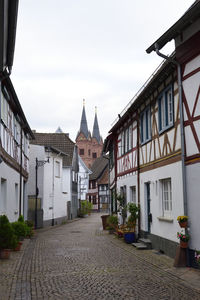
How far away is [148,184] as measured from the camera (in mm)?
14250

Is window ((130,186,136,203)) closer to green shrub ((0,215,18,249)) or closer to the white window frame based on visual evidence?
green shrub ((0,215,18,249))

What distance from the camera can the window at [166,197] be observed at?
11.7 meters

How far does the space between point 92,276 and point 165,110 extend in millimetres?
5508

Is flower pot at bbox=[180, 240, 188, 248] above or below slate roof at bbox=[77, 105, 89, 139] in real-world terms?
below

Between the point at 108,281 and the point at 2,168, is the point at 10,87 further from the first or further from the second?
the point at 108,281

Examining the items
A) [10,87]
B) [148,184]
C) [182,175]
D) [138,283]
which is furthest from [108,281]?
[10,87]

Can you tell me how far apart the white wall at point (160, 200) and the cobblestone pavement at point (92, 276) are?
81cm

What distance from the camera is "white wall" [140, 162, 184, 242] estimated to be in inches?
410

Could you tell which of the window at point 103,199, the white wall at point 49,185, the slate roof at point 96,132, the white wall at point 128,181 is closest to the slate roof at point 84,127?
the slate roof at point 96,132

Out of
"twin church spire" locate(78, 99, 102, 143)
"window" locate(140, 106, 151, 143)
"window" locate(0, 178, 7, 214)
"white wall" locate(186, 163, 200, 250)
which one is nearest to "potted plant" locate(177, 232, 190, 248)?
"white wall" locate(186, 163, 200, 250)

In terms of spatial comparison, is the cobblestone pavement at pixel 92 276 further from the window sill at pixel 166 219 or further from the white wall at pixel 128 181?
the white wall at pixel 128 181

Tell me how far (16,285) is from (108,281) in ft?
6.17

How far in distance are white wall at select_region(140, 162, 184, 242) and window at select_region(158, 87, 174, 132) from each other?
4.23 feet

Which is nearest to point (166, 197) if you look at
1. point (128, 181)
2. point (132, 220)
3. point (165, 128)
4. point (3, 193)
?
point (165, 128)
